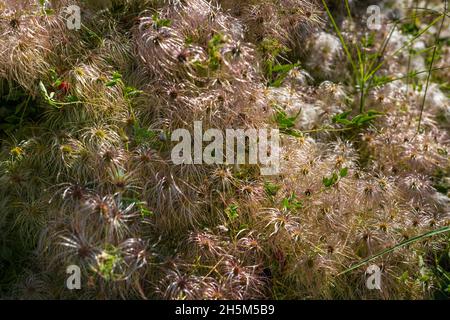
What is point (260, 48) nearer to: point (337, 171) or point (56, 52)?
point (337, 171)

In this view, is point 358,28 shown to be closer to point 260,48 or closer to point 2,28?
point 260,48

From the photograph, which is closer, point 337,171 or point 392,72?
point 337,171

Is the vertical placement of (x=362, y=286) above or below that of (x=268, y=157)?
below

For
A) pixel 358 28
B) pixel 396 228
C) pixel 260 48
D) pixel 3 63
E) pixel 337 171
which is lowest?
pixel 396 228

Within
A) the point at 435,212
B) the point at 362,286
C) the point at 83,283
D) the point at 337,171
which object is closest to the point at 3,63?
the point at 83,283
